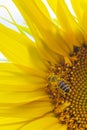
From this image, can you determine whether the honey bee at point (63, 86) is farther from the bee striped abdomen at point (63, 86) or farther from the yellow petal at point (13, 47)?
the yellow petal at point (13, 47)

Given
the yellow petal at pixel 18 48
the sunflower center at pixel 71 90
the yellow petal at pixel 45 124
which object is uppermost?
the yellow petal at pixel 18 48

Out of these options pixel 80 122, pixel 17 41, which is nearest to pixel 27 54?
pixel 17 41

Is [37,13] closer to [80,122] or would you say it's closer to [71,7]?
[71,7]

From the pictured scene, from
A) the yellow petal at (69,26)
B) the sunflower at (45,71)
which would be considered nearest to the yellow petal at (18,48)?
the sunflower at (45,71)

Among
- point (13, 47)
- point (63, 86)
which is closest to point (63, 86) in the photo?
point (63, 86)

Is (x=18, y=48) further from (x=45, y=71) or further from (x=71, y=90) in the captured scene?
(x=71, y=90)

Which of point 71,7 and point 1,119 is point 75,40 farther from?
point 1,119

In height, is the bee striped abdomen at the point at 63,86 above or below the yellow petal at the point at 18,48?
below

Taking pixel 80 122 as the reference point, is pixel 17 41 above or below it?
above
